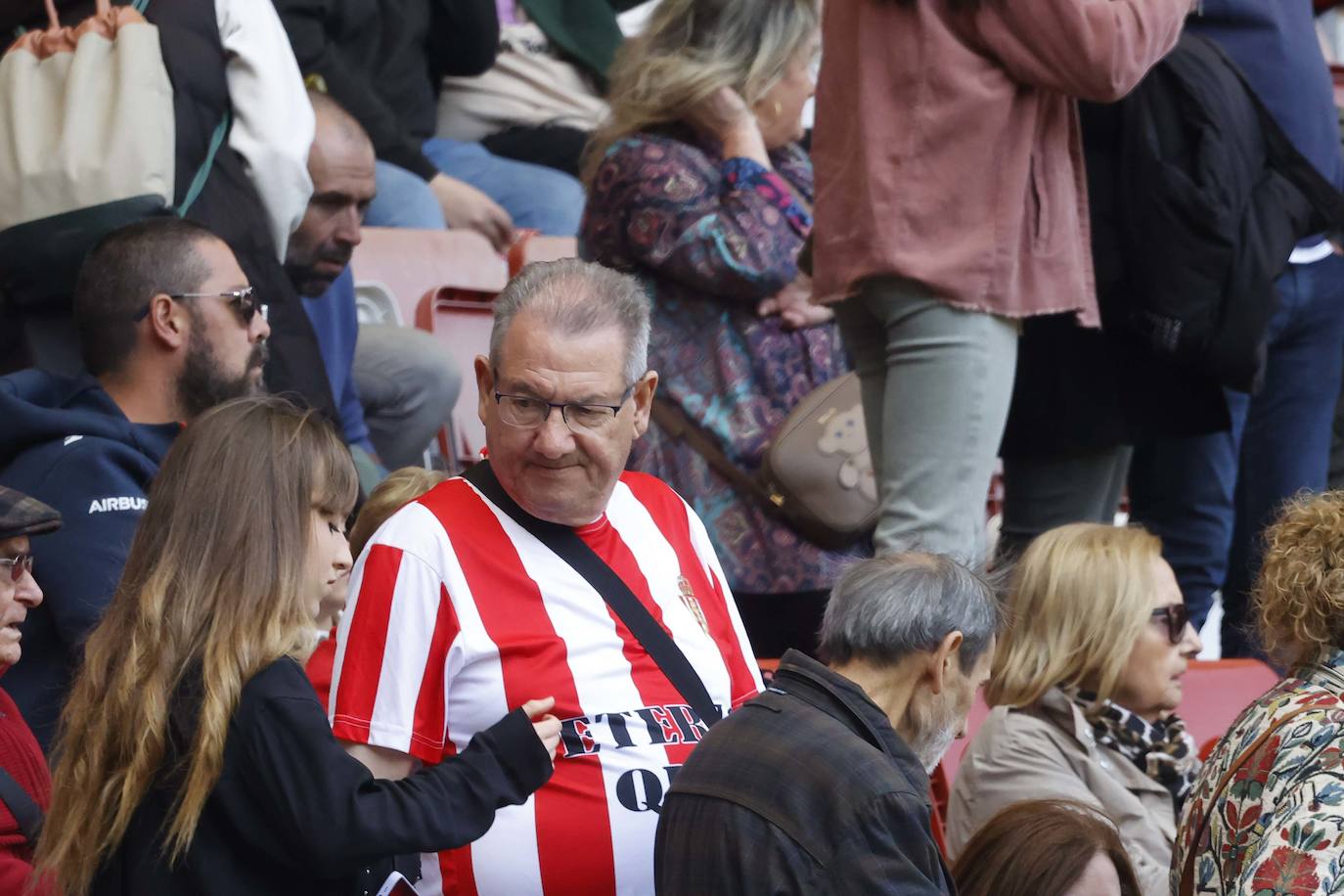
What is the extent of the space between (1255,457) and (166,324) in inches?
114

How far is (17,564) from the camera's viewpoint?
10.6 feet

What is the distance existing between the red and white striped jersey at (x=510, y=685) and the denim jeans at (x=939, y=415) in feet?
3.38

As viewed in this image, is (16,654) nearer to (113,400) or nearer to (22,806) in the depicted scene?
(22,806)

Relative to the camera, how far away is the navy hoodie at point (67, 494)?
3.71 metres

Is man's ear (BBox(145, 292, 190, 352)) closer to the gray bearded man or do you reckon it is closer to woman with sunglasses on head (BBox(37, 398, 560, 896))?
woman with sunglasses on head (BBox(37, 398, 560, 896))

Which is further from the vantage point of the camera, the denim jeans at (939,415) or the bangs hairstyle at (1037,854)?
the denim jeans at (939,415)

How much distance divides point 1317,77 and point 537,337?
100 inches

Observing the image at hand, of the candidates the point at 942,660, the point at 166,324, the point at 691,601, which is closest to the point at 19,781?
the point at 691,601

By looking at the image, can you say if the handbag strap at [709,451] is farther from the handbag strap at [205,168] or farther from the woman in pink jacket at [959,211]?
the handbag strap at [205,168]

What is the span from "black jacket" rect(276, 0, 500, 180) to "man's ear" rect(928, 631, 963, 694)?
13.7 ft

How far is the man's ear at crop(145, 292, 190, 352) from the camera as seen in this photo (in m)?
4.29

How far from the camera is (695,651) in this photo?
3217 mm

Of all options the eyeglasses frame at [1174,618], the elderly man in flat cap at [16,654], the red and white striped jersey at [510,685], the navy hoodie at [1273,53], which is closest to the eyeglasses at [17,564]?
the elderly man in flat cap at [16,654]

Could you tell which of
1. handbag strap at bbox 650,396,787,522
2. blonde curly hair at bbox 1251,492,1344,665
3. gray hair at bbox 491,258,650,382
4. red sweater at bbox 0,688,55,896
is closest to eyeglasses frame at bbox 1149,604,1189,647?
handbag strap at bbox 650,396,787,522
